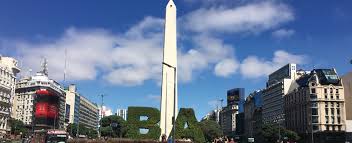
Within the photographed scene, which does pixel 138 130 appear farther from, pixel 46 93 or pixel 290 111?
pixel 290 111

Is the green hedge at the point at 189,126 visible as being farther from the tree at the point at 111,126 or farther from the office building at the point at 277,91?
the office building at the point at 277,91

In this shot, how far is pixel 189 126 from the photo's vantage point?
257ft

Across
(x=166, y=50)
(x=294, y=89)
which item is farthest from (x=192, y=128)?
(x=294, y=89)

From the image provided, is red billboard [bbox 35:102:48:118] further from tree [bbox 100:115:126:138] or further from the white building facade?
the white building facade

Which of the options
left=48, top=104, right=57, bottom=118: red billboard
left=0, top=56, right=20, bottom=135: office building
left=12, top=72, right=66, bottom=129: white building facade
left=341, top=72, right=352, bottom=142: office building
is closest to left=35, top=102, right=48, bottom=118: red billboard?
left=48, top=104, right=57, bottom=118: red billboard

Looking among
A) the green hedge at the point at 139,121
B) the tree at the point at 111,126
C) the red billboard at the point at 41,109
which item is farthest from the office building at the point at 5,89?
the green hedge at the point at 139,121

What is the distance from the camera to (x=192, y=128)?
78125 mm

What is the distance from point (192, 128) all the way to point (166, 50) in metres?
14.1

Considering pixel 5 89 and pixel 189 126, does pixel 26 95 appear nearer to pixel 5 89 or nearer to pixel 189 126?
pixel 5 89

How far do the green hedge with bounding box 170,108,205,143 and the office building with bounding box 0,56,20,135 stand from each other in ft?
177

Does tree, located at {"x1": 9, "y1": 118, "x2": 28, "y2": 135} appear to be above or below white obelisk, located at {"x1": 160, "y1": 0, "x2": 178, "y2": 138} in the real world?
below

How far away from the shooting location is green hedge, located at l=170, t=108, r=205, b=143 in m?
77.7

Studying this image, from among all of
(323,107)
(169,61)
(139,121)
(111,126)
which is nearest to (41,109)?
(111,126)

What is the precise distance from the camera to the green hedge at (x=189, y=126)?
255 feet
